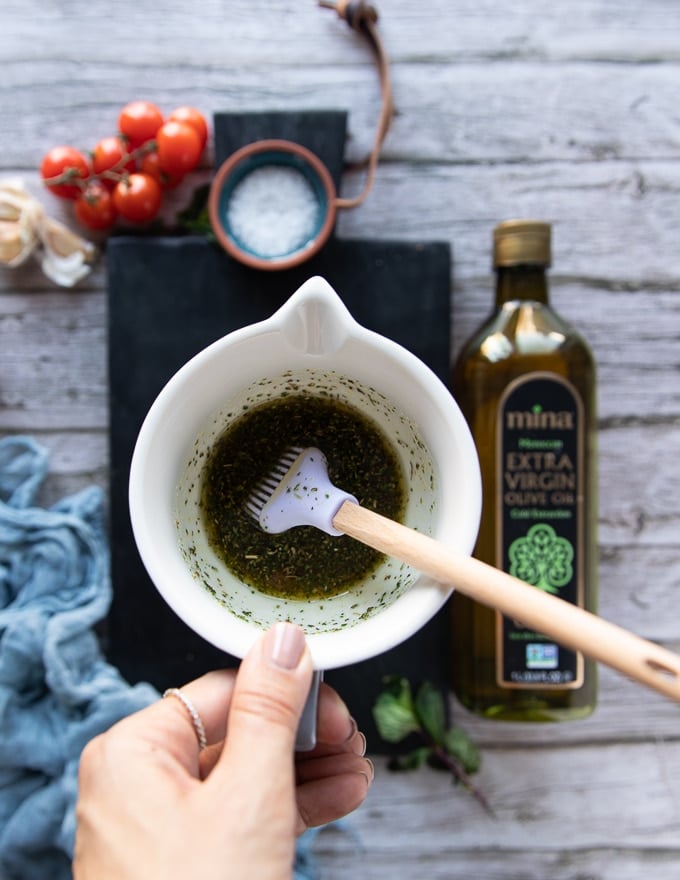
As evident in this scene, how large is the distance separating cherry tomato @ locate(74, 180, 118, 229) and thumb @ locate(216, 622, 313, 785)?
600 mm

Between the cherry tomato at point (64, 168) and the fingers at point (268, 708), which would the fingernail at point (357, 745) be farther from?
the cherry tomato at point (64, 168)

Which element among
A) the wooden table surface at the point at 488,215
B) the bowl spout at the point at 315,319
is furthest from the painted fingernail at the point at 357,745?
the bowl spout at the point at 315,319

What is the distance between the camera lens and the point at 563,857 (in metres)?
0.98

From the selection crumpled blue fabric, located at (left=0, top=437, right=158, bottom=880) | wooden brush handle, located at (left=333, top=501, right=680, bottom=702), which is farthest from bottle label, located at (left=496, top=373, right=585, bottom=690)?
crumpled blue fabric, located at (left=0, top=437, right=158, bottom=880)

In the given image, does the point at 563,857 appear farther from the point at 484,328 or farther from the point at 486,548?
the point at 484,328

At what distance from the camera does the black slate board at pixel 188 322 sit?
35.8 inches

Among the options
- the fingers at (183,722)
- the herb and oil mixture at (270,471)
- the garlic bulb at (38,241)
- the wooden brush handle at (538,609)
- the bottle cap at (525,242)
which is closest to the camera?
the wooden brush handle at (538,609)

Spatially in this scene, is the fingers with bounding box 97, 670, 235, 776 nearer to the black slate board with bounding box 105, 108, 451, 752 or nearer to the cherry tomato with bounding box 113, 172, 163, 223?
the black slate board with bounding box 105, 108, 451, 752

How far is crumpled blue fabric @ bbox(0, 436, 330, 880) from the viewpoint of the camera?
2.84ft

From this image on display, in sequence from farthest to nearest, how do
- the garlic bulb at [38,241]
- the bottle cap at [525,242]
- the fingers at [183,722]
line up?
the garlic bulb at [38,241]
the bottle cap at [525,242]
the fingers at [183,722]

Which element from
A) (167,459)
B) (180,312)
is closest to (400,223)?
(180,312)

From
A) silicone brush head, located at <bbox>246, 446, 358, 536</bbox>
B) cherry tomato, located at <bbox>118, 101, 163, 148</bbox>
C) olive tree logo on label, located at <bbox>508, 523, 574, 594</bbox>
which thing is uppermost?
cherry tomato, located at <bbox>118, 101, 163, 148</bbox>

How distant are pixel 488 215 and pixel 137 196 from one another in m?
0.42

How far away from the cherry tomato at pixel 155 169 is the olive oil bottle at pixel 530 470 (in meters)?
0.40
